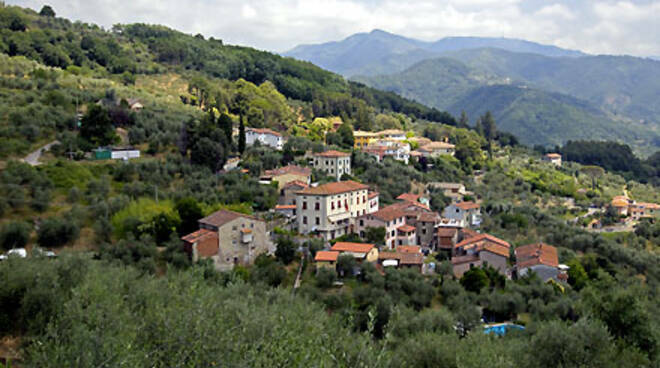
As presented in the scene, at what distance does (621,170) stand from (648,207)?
33600 mm

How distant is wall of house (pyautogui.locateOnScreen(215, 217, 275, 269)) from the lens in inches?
979

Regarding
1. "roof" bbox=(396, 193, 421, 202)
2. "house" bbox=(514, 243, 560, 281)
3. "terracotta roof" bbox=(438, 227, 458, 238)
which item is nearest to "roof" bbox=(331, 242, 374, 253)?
"terracotta roof" bbox=(438, 227, 458, 238)

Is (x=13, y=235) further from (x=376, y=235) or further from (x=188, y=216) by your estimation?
(x=376, y=235)

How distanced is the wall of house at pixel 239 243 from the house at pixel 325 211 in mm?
4109

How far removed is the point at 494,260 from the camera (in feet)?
90.4

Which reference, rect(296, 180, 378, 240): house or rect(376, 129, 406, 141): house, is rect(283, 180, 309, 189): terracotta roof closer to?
rect(296, 180, 378, 240): house

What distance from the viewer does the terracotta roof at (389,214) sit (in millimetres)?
30545

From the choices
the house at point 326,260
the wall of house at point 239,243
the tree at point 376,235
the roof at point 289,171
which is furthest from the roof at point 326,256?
the roof at point 289,171

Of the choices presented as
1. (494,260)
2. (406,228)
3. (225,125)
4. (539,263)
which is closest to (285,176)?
(225,125)

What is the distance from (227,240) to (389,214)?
431 inches

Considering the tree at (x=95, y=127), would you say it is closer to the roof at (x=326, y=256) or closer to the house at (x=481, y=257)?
the roof at (x=326, y=256)

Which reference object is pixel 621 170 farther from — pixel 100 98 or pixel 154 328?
pixel 154 328

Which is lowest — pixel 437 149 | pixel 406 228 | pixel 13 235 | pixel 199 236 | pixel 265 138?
pixel 406 228

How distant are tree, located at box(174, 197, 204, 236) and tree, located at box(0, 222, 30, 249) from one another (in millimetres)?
6936
